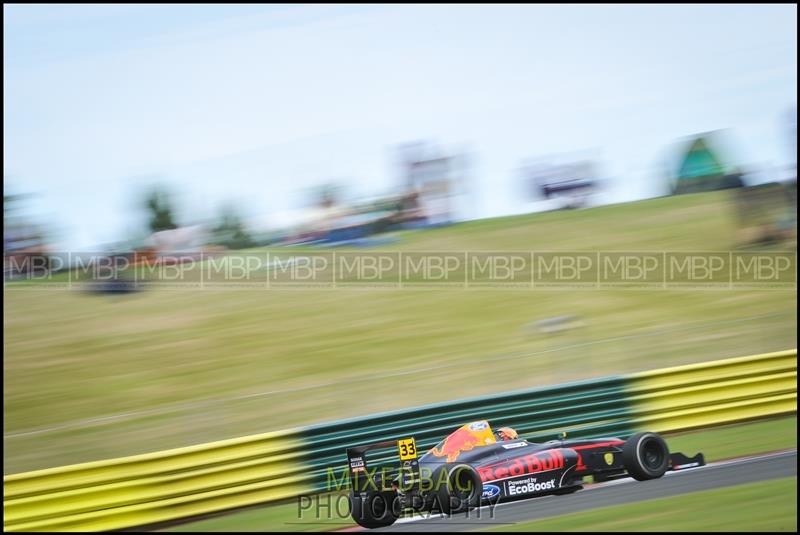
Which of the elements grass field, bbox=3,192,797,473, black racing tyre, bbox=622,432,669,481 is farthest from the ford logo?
grass field, bbox=3,192,797,473

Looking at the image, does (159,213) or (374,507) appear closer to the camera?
(374,507)

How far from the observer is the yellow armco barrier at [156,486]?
7668 millimetres

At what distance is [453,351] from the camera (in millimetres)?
12336

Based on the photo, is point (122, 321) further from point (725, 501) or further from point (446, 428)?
point (725, 501)

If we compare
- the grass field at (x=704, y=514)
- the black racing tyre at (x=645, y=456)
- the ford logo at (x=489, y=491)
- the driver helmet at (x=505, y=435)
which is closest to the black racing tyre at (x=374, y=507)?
the ford logo at (x=489, y=491)

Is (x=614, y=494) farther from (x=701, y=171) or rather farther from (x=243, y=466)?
(x=701, y=171)

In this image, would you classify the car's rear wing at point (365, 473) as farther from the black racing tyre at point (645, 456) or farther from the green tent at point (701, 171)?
the green tent at point (701, 171)

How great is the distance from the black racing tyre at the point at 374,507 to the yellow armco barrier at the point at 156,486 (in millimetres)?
1819

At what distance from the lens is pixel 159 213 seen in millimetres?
14062

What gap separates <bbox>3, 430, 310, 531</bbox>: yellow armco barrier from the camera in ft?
25.2

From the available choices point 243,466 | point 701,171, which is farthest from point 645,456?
point 701,171

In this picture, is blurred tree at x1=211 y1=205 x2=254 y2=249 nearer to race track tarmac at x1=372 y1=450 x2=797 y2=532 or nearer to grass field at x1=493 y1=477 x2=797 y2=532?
race track tarmac at x1=372 y1=450 x2=797 y2=532

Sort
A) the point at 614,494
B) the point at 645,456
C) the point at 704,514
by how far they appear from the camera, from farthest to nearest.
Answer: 1. the point at 645,456
2. the point at 614,494
3. the point at 704,514

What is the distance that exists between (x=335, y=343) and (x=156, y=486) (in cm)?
494
